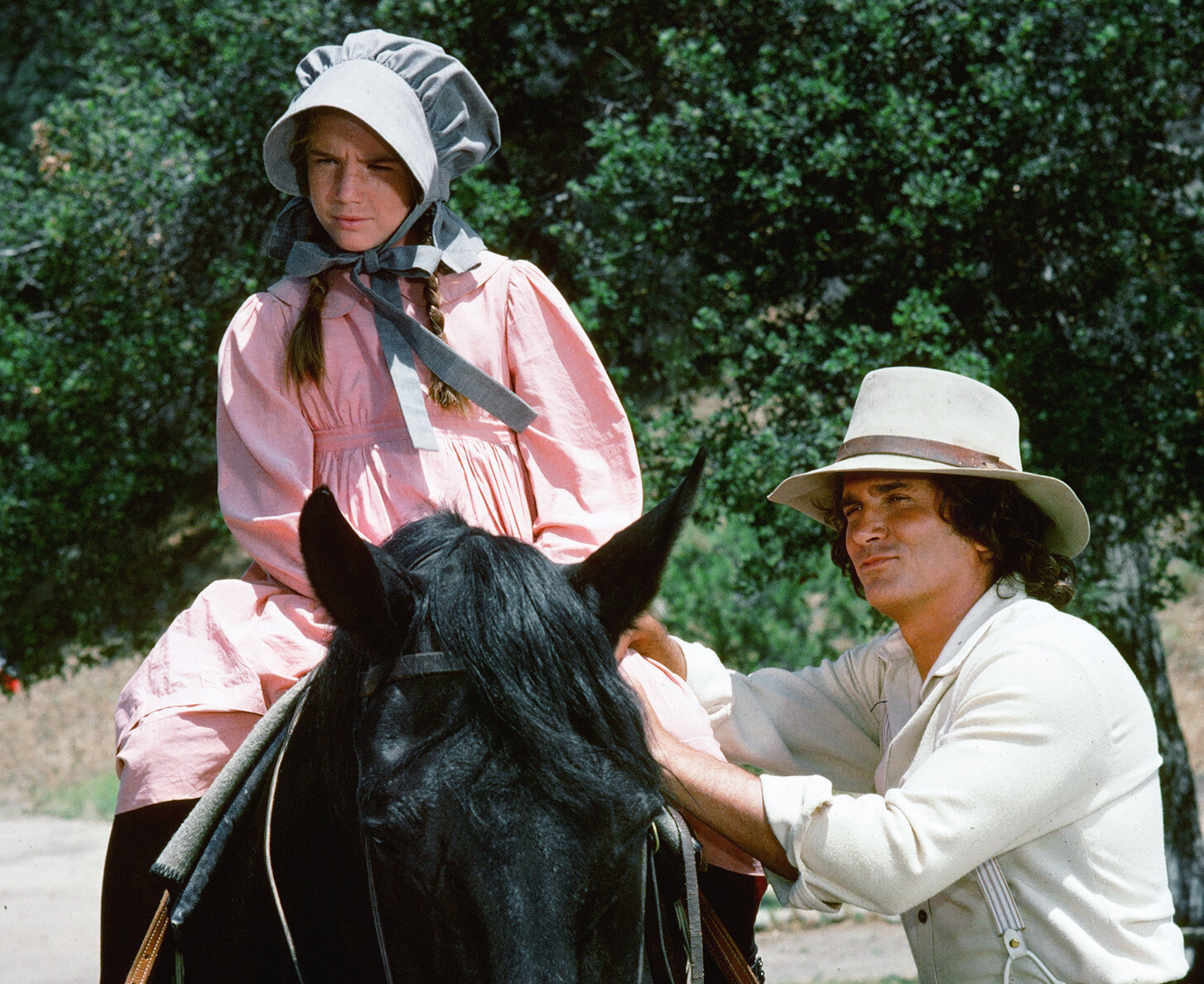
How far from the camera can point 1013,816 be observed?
85.9 inches

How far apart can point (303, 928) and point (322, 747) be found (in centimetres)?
28

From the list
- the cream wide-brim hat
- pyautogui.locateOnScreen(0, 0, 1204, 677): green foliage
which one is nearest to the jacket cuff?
the cream wide-brim hat

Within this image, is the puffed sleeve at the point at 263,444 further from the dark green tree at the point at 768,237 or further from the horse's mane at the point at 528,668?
the dark green tree at the point at 768,237

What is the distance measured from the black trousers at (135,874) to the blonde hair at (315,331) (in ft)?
2.84

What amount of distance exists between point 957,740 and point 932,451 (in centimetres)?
62

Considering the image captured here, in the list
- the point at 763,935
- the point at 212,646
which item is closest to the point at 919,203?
the point at 212,646

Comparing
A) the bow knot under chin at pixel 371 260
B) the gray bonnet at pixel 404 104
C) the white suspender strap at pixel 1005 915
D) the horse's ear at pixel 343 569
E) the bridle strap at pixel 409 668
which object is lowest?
the white suspender strap at pixel 1005 915

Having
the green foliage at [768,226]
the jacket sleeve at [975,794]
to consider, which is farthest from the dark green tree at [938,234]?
the jacket sleeve at [975,794]

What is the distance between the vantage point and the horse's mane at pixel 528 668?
1589 mm

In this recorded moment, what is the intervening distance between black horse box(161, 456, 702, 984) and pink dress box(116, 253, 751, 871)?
0.27m

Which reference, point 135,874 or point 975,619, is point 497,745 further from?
point 975,619

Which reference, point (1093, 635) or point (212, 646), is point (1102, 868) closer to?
point (1093, 635)

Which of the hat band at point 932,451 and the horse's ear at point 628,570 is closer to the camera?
the horse's ear at point 628,570

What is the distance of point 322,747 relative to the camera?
6.01 feet
